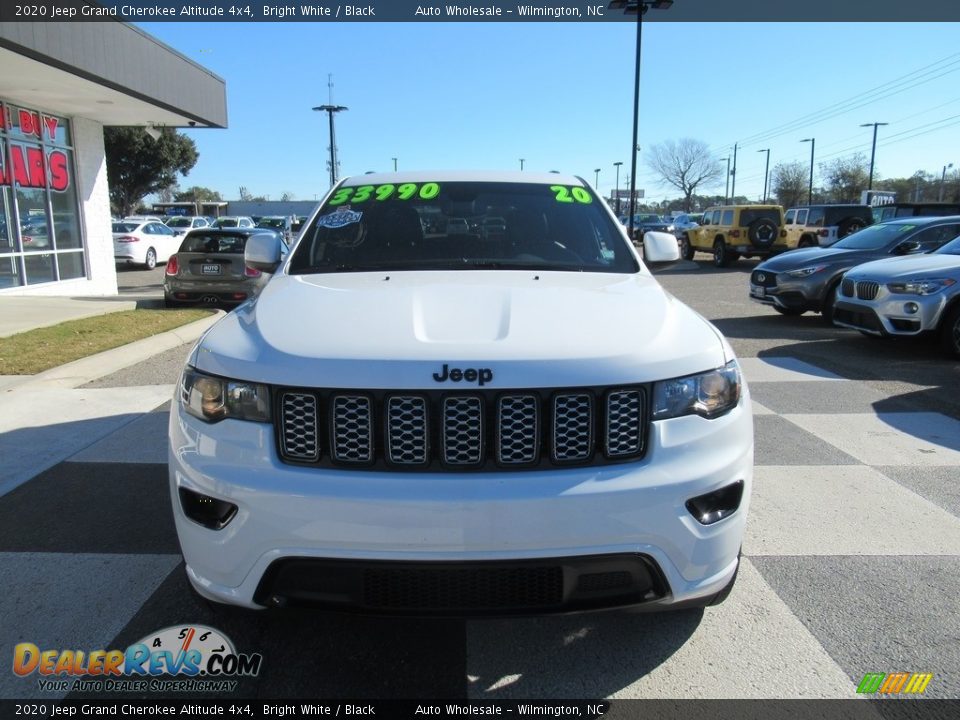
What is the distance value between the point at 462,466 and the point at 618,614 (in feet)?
2.16

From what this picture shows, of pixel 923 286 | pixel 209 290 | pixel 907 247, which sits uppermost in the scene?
pixel 907 247

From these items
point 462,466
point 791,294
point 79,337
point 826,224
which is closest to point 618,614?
point 462,466

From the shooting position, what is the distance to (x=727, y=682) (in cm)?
236

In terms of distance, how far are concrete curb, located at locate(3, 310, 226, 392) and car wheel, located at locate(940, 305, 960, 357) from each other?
8.04 m

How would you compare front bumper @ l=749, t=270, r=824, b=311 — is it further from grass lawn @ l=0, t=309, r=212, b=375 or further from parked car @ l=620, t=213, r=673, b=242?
parked car @ l=620, t=213, r=673, b=242

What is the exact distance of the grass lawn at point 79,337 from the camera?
23.4 feet

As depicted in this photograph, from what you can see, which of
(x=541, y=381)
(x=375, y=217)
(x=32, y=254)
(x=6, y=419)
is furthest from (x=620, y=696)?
(x=32, y=254)

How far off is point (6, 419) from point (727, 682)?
5441 mm

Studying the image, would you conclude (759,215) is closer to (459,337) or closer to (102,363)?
(102,363)

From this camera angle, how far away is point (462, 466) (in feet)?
6.85

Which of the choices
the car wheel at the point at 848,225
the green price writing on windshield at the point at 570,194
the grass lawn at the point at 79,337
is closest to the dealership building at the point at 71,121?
the grass lawn at the point at 79,337

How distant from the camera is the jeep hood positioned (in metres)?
2.10

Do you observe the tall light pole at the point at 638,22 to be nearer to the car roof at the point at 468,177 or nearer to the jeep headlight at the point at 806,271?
the jeep headlight at the point at 806,271

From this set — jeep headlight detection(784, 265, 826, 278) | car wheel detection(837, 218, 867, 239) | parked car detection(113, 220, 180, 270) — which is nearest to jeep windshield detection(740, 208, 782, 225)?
car wheel detection(837, 218, 867, 239)
